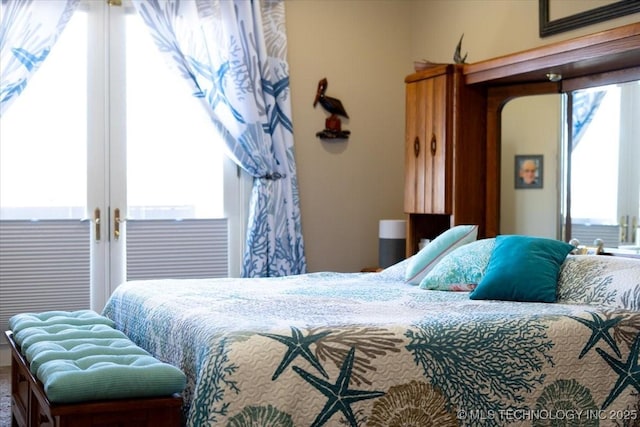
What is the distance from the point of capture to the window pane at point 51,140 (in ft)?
14.8

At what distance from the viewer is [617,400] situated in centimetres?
251

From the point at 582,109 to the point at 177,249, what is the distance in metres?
2.50

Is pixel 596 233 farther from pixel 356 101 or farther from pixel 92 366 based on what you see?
pixel 92 366

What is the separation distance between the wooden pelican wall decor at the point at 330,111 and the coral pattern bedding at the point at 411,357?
7.96 ft

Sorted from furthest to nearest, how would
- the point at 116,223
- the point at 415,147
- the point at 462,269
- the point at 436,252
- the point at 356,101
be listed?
the point at 356,101 → the point at 116,223 → the point at 415,147 → the point at 436,252 → the point at 462,269

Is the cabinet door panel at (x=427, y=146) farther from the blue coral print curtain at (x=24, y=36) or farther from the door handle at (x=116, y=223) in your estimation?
the blue coral print curtain at (x=24, y=36)

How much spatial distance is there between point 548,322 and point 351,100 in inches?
122

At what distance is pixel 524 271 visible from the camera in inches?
117

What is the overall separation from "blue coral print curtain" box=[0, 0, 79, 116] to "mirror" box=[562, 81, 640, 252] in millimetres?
2835

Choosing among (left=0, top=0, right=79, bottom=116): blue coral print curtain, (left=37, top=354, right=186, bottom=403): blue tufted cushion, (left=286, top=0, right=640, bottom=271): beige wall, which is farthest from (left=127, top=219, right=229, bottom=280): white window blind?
(left=37, top=354, right=186, bottom=403): blue tufted cushion

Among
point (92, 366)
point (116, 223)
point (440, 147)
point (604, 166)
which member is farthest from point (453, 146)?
point (92, 366)

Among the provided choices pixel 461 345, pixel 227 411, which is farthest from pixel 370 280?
pixel 227 411

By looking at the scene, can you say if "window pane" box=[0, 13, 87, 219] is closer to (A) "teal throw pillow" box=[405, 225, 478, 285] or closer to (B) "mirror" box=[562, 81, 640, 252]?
(A) "teal throw pillow" box=[405, 225, 478, 285]

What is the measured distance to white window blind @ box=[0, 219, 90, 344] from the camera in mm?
4539
